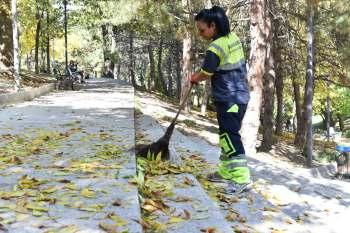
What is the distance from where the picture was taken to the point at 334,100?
53156mm

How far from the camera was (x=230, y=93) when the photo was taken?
5.41 metres

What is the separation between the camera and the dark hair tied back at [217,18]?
5.41 metres

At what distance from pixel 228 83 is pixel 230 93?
11cm

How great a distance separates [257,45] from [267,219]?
7.97 meters

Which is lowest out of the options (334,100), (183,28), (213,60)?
(334,100)

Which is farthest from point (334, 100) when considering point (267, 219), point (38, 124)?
point (267, 219)

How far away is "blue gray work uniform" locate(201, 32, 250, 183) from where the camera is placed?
5.35m

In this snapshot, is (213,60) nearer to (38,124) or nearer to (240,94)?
(240,94)

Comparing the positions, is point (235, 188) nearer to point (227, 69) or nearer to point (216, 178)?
point (216, 178)

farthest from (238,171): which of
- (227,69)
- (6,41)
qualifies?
(6,41)

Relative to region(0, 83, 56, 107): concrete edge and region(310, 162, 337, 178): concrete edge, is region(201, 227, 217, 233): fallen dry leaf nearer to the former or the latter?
region(310, 162, 337, 178): concrete edge

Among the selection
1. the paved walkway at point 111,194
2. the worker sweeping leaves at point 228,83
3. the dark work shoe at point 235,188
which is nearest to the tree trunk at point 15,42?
the paved walkway at point 111,194

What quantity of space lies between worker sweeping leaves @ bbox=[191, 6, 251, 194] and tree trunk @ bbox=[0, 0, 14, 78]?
17.7 m

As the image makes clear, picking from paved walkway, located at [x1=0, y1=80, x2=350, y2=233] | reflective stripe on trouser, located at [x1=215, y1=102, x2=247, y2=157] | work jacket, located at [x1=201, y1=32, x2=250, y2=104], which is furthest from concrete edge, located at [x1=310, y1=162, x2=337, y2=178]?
work jacket, located at [x1=201, y1=32, x2=250, y2=104]
